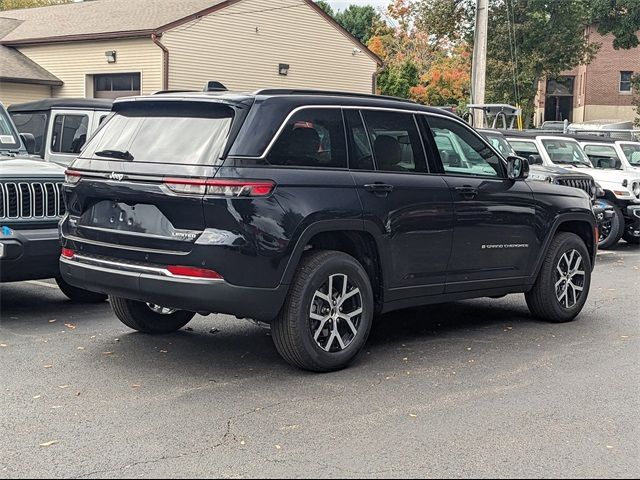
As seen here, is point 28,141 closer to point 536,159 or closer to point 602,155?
point 536,159

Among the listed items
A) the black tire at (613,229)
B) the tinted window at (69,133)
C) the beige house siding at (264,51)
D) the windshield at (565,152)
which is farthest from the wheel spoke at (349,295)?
the beige house siding at (264,51)

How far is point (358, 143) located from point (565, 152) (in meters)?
10.5

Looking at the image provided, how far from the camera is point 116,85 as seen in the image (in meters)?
28.4

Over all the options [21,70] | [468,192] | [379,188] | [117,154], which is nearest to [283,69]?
[21,70]

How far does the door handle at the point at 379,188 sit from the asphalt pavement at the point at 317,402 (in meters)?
1.28

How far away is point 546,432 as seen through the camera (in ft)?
16.6

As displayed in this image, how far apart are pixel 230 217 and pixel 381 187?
4.46 ft

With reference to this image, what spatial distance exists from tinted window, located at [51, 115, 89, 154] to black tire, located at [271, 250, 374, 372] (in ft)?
19.7

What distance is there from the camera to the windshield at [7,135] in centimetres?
949

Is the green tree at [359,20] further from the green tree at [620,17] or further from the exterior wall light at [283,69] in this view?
the exterior wall light at [283,69]

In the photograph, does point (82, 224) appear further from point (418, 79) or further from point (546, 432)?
point (418, 79)

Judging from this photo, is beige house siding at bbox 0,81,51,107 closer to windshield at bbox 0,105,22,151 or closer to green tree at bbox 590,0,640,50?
windshield at bbox 0,105,22,151

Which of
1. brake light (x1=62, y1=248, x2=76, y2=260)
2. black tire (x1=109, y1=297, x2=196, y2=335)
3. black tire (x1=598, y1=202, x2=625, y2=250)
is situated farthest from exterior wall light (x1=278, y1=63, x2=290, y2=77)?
brake light (x1=62, y1=248, x2=76, y2=260)

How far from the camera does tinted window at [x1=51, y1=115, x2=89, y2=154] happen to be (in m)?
11.2
